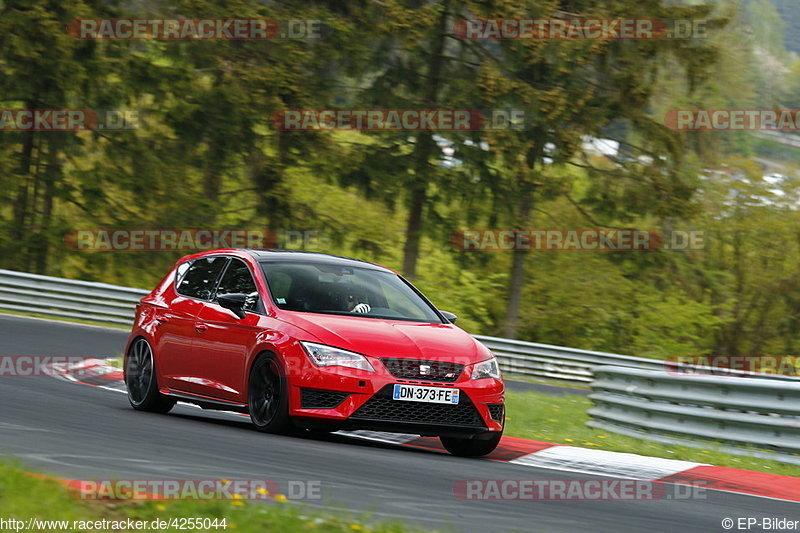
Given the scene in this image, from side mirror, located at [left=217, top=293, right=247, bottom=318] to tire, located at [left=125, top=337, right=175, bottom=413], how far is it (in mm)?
1363

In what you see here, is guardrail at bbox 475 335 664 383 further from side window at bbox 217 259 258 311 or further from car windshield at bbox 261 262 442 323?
side window at bbox 217 259 258 311

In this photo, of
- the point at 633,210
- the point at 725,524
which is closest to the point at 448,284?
the point at 633,210

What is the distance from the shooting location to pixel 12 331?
18.9 metres

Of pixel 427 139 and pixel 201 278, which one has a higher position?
pixel 427 139

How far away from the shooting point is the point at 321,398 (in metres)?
8.87

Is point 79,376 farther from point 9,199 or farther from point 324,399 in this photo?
point 9,199

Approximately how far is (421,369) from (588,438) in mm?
3253

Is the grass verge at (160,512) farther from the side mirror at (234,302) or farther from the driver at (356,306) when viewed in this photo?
the driver at (356,306)

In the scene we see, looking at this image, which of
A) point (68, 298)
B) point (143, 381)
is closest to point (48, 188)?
point (68, 298)

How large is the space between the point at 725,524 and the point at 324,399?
3128 millimetres

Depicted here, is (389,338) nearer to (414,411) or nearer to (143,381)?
(414,411)

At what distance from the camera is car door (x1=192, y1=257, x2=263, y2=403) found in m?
9.62

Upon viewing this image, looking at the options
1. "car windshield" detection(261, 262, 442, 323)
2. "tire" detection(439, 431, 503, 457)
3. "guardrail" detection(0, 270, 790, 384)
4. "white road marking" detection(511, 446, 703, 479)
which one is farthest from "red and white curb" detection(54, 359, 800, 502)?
"guardrail" detection(0, 270, 790, 384)

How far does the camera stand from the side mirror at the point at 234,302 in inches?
A: 380
